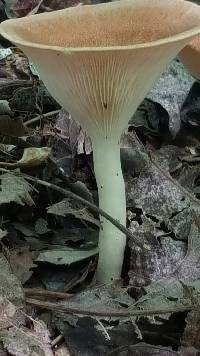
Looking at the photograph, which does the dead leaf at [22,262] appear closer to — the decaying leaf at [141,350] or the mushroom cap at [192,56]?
the decaying leaf at [141,350]

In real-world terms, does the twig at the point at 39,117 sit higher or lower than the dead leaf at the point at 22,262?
higher

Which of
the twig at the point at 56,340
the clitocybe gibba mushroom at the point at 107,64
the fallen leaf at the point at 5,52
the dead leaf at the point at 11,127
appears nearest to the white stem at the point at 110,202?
the clitocybe gibba mushroom at the point at 107,64

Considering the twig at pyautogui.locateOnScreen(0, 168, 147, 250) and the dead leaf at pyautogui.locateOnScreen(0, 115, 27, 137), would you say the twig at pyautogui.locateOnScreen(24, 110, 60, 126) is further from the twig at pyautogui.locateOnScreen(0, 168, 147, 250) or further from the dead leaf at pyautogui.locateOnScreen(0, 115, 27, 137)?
the twig at pyautogui.locateOnScreen(0, 168, 147, 250)

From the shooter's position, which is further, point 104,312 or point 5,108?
point 5,108

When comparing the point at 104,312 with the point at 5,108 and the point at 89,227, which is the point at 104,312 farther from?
the point at 5,108

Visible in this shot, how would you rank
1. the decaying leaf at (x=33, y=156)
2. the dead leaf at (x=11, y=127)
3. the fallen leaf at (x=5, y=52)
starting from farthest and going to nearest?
the fallen leaf at (x=5, y=52) → the dead leaf at (x=11, y=127) → the decaying leaf at (x=33, y=156)

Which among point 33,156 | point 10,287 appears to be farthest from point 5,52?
point 10,287

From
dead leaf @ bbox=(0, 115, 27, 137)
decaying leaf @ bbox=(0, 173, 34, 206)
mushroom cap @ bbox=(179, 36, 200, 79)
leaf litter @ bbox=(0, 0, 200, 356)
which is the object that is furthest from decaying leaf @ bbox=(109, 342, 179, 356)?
mushroom cap @ bbox=(179, 36, 200, 79)
